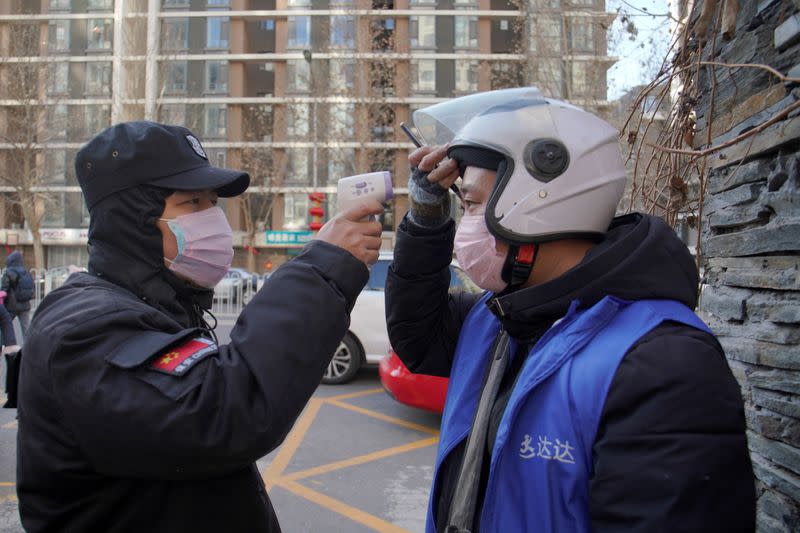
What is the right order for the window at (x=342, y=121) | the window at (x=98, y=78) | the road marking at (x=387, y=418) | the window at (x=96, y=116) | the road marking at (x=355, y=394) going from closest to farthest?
the road marking at (x=387, y=418) < the road marking at (x=355, y=394) < the window at (x=342, y=121) < the window at (x=96, y=116) < the window at (x=98, y=78)

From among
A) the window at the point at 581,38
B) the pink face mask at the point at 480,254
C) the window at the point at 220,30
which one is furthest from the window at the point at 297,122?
the pink face mask at the point at 480,254

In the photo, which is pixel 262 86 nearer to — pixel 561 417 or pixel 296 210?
pixel 296 210

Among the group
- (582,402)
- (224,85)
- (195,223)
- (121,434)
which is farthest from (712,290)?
(224,85)

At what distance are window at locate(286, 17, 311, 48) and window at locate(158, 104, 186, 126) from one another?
32.7ft

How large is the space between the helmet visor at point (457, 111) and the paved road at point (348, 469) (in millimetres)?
2895

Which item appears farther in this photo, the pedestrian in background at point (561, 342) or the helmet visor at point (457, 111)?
the helmet visor at point (457, 111)

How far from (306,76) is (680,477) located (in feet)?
120

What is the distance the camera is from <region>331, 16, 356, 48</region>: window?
27.8m

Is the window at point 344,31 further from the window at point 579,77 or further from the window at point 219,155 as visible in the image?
the window at point 579,77

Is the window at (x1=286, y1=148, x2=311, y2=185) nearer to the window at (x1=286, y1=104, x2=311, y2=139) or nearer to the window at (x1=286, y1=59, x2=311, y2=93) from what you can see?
the window at (x1=286, y1=104, x2=311, y2=139)

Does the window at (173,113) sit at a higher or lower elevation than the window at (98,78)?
lower

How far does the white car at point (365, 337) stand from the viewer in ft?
25.1

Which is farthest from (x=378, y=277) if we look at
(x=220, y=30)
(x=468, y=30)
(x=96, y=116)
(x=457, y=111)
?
(x=220, y=30)

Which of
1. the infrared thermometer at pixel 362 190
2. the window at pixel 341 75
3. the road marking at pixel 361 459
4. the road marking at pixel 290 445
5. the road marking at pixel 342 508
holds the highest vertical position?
the window at pixel 341 75
